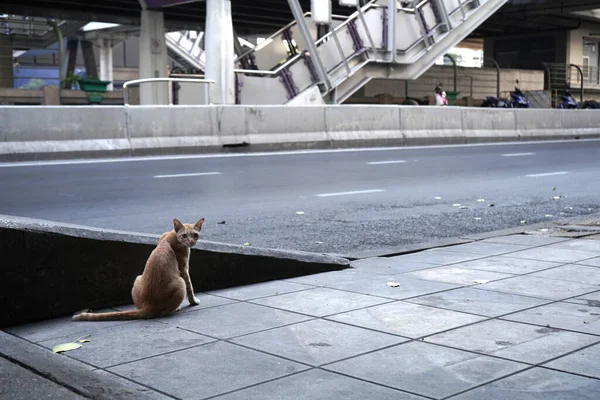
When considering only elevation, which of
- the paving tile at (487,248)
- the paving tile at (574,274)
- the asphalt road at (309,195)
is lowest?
the paving tile at (574,274)

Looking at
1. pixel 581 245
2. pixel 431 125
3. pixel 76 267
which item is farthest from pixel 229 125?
pixel 76 267

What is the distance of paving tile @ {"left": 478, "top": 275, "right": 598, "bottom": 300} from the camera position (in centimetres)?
571

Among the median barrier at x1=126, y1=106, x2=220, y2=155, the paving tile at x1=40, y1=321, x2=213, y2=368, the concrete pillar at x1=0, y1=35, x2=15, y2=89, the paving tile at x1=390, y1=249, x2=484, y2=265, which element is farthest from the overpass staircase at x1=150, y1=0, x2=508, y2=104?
the concrete pillar at x1=0, y1=35, x2=15, y2=89

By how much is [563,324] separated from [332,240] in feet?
12.2

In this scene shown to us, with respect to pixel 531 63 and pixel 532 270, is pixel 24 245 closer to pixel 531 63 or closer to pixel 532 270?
pixel 532 270

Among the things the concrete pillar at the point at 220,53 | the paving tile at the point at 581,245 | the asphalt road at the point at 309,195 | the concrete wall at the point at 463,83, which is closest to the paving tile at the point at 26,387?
the asphalt road at the point at 309,195

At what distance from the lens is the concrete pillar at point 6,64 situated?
4906 cm

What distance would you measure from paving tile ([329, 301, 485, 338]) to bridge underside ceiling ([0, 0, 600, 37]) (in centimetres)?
3034

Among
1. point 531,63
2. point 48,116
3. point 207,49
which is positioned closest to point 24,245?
point 48,116

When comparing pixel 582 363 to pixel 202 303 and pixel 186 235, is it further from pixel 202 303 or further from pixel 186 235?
pixel 202 303

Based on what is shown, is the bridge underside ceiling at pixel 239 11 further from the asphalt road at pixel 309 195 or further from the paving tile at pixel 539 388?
the paving tile at pixel 539 388

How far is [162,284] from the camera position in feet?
16.8

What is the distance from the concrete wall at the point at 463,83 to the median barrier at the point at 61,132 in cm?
2431

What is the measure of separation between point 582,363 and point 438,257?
3.16m
